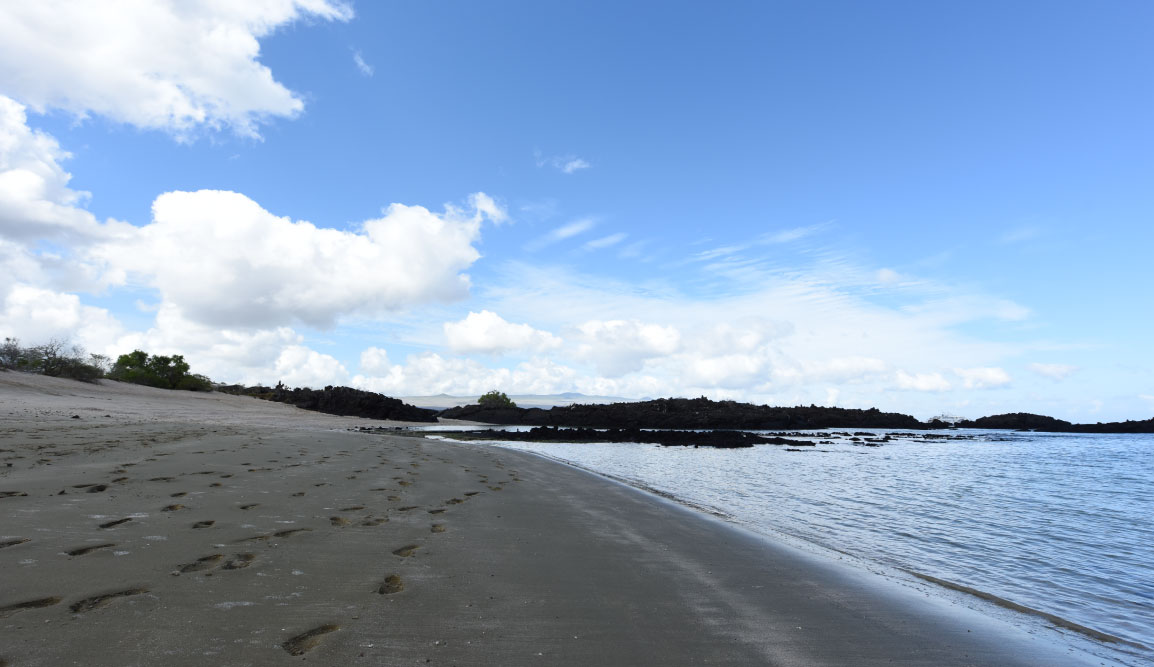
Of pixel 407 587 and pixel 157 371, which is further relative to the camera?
pixel 157 371

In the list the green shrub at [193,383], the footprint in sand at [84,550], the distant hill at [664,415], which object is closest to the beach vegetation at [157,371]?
the green shrub at [193,383]

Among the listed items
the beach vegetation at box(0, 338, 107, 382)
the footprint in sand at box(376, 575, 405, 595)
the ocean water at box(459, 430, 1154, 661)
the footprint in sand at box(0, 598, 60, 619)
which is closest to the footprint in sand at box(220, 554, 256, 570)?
the footprint in sand at box(0, 598, 60, 619)

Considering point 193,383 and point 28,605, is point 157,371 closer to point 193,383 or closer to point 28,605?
point 193,383

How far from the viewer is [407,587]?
4320 millimetres

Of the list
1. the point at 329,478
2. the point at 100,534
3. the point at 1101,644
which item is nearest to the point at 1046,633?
the point at 1101,644

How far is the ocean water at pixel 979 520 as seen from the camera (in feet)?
22.6

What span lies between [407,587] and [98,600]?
1946 mm

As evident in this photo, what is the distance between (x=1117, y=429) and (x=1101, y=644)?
122255 mm

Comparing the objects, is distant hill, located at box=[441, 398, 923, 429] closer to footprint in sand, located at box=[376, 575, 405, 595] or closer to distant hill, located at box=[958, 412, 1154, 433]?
distant hill, located at box=[958, 412, 1154, 433]

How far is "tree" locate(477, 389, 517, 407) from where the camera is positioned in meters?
72.3

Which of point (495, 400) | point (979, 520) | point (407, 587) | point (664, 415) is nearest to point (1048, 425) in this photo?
point (664, 415)

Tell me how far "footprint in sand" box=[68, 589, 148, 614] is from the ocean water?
7.98 meters

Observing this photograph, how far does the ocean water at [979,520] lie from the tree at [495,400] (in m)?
49.9

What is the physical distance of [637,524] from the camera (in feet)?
26.8
